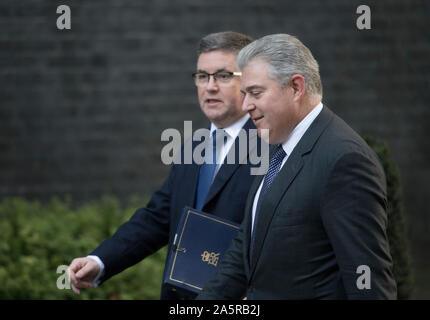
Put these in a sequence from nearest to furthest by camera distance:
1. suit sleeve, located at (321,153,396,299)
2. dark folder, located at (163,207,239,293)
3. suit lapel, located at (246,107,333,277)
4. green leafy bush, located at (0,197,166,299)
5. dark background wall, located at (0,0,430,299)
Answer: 1. suit sleeve, located at (321,153,396,299)
2. suit lapel, located at (246,107,333,277)
3. dark folder, located at (163,207,239,293)
4. green leafy bush, located at (0,197,166,299)
5. dark background wall, located at (0,0,430,299)

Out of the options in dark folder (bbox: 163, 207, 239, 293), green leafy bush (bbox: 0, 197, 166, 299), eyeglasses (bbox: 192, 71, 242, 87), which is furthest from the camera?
green leafy bush (bbox: 0, 197, 166, 299)

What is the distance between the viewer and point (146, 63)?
727cm

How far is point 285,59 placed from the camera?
273 centimetres

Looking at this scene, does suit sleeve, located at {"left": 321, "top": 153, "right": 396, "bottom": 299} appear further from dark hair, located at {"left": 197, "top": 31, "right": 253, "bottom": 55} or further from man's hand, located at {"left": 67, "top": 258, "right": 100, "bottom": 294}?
man's hand, located at {"left": 67, "top": 258, "right": 100, "bottom": 294}

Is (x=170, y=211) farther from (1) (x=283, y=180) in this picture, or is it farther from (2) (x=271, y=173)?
(1) (x=283, y=180)

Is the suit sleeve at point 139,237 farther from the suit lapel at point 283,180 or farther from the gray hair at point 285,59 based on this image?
the gray hair at point 285,59

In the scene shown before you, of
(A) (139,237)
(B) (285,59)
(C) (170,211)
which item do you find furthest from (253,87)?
→ (A) (139,237)

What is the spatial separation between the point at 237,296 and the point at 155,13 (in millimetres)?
4894

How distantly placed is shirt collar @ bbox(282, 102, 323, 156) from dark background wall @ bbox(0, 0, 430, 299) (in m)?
4.45

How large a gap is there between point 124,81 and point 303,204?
5.04 meters

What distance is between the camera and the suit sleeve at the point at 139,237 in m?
3.55

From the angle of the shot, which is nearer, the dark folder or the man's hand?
the dark folder

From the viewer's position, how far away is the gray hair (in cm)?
273

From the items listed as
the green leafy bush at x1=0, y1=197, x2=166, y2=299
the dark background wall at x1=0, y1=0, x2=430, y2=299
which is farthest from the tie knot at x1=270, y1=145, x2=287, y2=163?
the dark background wall at x1=0, y1=0, x2=430, y2=299
